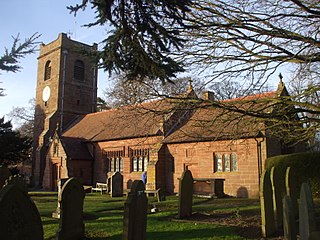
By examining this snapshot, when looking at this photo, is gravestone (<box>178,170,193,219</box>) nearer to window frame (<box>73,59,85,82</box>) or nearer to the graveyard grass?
the graveyard grass

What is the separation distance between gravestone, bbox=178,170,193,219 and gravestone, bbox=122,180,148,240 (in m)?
3.99

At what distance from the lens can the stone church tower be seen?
115ft

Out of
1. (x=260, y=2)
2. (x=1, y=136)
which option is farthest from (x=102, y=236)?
(x=1, y=136)

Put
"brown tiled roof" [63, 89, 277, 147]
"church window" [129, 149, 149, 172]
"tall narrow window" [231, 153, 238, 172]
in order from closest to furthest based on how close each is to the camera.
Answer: "brown tiled roof" [63, 89, 277, 147]
"tall narrow window" [231, 153, 238, 172]
"church window" [129, 149, 149, 172]

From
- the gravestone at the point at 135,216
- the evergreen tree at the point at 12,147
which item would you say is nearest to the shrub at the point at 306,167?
the gravestone at the point at 135,216

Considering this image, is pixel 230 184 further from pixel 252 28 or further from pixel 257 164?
pixel 252 28

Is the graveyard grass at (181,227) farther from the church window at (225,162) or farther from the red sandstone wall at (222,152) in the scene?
the church window at (225,162)

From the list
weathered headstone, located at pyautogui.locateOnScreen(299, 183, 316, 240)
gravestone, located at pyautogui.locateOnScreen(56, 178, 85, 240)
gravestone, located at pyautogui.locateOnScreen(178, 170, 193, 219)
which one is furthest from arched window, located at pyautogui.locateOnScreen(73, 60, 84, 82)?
weathered headstone, located at pyautogui.locateOnScreen(299, 183, 316, 240)

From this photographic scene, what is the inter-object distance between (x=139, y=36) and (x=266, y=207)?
5.32m

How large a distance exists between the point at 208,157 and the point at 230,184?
94.2 inches

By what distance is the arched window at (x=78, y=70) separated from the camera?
37.5 m

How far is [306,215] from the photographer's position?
4.80 metres

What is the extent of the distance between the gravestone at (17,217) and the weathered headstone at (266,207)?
240 inches

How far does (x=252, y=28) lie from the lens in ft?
26.8
